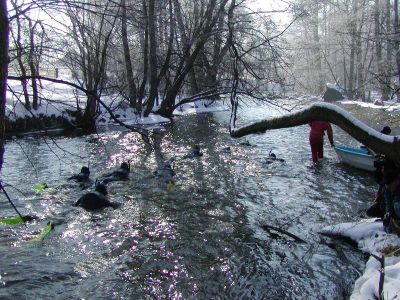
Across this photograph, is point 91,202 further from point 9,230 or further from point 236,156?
point 236,156

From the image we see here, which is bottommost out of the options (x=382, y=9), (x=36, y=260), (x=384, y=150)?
(x=36, y=260)

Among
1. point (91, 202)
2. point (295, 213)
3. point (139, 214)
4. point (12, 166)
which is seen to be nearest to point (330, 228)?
point (295, 213)

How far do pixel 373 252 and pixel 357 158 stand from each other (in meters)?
6.07

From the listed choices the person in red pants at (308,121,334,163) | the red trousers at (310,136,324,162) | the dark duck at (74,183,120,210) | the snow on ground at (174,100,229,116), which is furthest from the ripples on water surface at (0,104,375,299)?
the snow on ground at (174,100,229,116)

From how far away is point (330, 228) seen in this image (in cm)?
705

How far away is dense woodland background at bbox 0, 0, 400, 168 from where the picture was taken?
4.51 meters

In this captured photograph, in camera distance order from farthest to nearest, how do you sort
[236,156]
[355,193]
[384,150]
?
[236,156], [355,193], [384,150]

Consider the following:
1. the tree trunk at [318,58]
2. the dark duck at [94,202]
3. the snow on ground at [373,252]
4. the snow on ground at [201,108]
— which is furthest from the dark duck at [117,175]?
the tree trunk at [318,58]

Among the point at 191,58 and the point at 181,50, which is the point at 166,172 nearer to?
the point at 191,58

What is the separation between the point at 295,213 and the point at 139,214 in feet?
10.0

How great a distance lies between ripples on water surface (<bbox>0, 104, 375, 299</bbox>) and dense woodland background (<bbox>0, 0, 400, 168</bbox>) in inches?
51.5

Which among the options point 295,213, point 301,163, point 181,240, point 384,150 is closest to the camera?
point 384,150

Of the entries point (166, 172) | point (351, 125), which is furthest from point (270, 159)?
point (351, 125)

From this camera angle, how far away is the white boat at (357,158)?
437 inches
